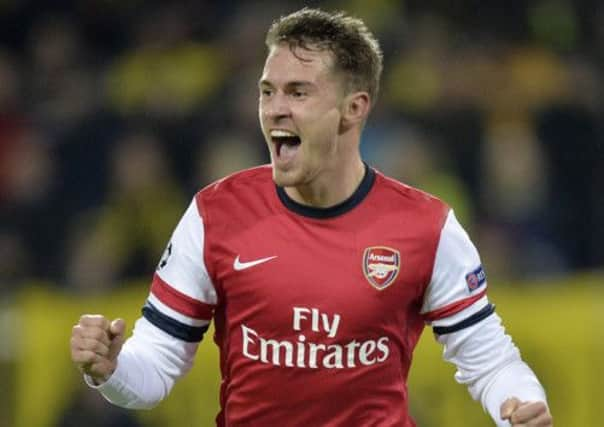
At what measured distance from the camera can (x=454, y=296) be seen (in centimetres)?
480

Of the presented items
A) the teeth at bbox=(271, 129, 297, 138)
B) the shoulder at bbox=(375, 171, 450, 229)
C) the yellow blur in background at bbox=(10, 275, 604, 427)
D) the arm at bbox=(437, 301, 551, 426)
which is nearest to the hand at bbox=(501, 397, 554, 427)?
the arm at bbox=(437, 301, 551, 426)

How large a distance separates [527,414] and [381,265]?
67cm

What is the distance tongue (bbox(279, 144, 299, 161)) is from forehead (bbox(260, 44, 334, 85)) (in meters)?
0.20

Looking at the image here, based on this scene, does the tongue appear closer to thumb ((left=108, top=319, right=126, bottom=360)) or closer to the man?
the man

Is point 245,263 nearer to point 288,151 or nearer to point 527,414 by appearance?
point 288,151

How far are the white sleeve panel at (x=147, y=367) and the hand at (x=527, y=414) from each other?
3.47 feet

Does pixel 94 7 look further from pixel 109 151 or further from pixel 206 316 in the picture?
pixel 206 316

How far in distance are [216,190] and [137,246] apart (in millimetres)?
4476

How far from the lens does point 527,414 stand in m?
4.37

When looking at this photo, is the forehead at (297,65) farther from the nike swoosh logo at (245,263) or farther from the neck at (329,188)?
the nike swoosh logo at (245,263)

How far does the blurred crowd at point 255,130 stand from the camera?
9172 millimetres

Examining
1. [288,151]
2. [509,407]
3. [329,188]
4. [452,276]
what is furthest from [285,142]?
[509,407]

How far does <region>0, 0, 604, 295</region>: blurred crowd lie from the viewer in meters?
9.17

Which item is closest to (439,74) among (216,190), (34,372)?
(34,372)
